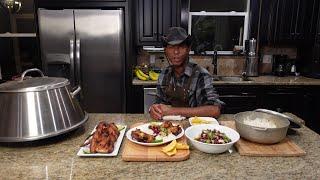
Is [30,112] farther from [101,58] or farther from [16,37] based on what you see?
[16,37]

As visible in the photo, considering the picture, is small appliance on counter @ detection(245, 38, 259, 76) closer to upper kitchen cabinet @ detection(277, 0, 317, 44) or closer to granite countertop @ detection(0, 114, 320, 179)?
upper kitchen cabinet @ detection(277, 0, 317, 44)

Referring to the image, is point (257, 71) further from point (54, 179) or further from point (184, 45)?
point (54, 179)

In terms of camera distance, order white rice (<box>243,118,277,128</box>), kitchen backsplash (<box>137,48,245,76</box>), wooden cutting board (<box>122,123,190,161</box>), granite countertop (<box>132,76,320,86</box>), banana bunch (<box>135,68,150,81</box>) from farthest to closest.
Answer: kitchen backsplash (<box>137,48,245,76</box>), banana bunch (<box>135,68,150,81</box>), granite countertop (<box>132,76,320,86</box>), white rice (<box>243,118,277,128</box>), wooden cutting board (<box>122,123,190,161</box>)

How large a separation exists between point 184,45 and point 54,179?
4.24ft

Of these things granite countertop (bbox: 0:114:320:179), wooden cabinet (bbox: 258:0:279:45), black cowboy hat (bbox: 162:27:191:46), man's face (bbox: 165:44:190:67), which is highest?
wooden cabinet (bbox: 258:0:279:45)

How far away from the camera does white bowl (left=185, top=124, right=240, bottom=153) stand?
3.95ft

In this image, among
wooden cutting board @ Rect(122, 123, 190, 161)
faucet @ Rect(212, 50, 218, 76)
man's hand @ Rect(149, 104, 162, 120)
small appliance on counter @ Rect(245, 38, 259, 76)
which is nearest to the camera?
wooden cutting board @ Rect(122, 123, 190, 161)

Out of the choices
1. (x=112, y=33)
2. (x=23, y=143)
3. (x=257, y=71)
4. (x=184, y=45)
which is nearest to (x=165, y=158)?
(x=23, y=143)

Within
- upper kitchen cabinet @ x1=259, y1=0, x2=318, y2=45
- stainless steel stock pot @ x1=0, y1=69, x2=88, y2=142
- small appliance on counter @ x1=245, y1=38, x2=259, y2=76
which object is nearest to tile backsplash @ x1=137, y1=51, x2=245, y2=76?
small appliance on counter @ x1=245, y1=38, x2=259, y2=76

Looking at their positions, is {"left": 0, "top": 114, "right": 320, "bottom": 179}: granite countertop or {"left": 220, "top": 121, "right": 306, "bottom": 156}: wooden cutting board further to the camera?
{"left": 220, "top": 121, "right": 306, "bottom": 156}: wooden cutting board

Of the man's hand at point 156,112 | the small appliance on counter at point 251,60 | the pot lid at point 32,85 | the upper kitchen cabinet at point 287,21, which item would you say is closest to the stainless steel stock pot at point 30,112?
the pot lid at point 32,85

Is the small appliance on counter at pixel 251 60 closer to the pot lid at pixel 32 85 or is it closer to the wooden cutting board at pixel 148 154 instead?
the wooden cutting board at pixel 148 154

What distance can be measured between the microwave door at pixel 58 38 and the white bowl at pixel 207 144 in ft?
6.66

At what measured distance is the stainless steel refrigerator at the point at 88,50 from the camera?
298cm
